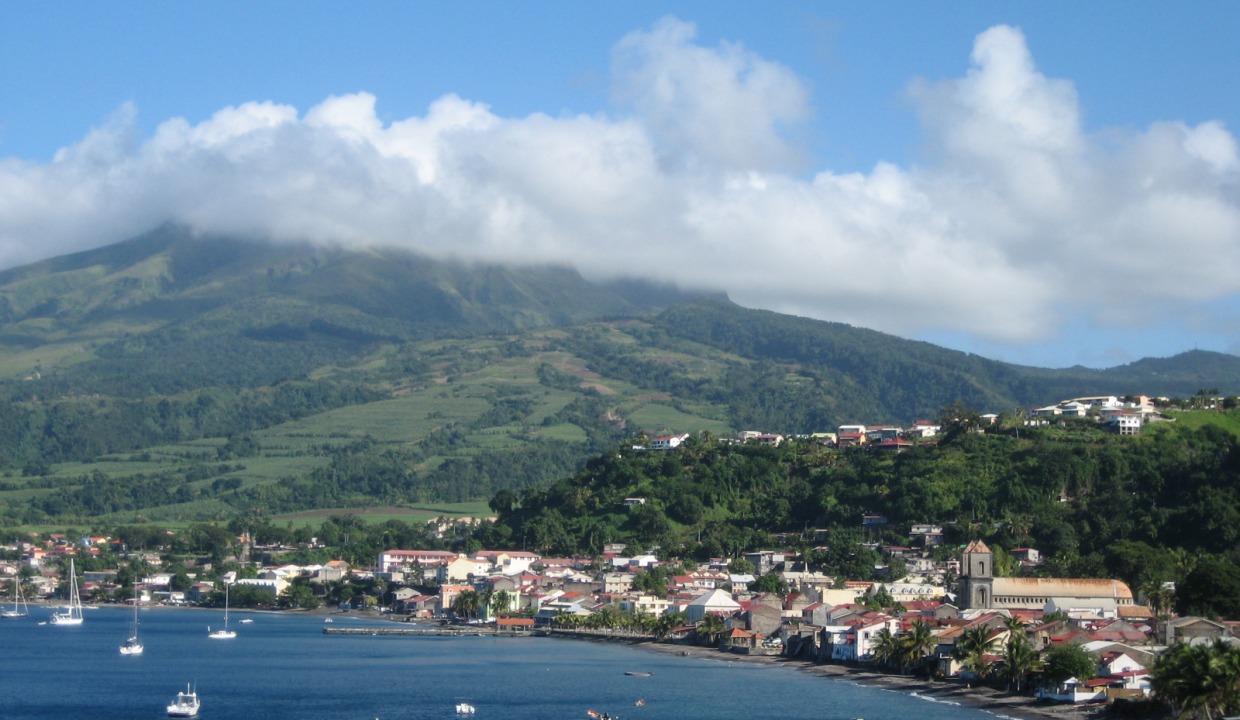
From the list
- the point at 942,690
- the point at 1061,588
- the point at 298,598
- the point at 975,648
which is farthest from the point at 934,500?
the point at 298,598

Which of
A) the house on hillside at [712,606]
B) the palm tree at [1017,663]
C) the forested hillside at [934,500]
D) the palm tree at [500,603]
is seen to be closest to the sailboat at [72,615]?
the palm tree at [500,603]

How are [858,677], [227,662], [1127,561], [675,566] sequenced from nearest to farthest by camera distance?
1. [858,677]
2. [227,662]
3. [1127,561]
4. [675,566]

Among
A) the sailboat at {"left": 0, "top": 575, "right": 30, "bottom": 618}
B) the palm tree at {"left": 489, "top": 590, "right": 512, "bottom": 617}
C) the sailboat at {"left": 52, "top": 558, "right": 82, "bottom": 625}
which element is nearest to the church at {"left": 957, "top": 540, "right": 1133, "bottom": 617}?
the palm tree at {"left": 489, "top": 590, "right": 512, "bottom": 617}

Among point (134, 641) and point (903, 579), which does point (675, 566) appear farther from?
point (134, 641)

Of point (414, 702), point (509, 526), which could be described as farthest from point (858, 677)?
point (509, 526)

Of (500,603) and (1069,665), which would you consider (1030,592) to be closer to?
(1069,665)

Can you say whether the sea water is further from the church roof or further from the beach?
the church roof
